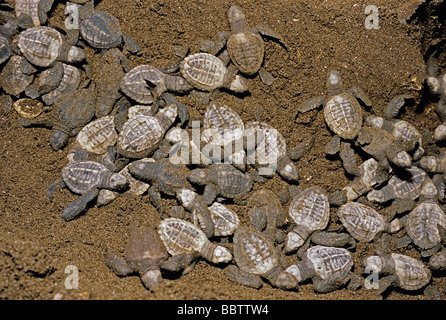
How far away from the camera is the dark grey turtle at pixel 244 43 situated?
15.0 ft

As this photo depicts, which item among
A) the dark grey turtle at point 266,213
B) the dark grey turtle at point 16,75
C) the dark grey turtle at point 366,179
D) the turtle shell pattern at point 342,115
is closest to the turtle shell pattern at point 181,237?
the dark grey turtle at point 266,213

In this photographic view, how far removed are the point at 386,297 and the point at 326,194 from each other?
57.6 inches

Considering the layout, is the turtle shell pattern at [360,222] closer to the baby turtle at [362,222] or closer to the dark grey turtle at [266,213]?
the baby turtle at [362,222]

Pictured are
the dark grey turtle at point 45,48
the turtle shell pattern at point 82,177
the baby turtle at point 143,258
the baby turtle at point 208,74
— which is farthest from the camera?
the dark grey turtle at point 45,48

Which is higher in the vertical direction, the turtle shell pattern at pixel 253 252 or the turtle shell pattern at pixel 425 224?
Answer: the turtle shell pattern at pixel 425 224

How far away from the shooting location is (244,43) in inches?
181

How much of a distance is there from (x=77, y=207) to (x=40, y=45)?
89.6 inches

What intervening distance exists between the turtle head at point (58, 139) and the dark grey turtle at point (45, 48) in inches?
38.8

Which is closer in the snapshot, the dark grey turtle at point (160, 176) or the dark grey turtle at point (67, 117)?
the dark grey turtle at point (160, 176)

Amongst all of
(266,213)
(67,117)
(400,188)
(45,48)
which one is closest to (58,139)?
(67,117)

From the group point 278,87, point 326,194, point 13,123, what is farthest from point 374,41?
point 13,123

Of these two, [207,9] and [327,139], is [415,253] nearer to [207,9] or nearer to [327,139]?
[327,139]

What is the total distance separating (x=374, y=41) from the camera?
4.77 meters
